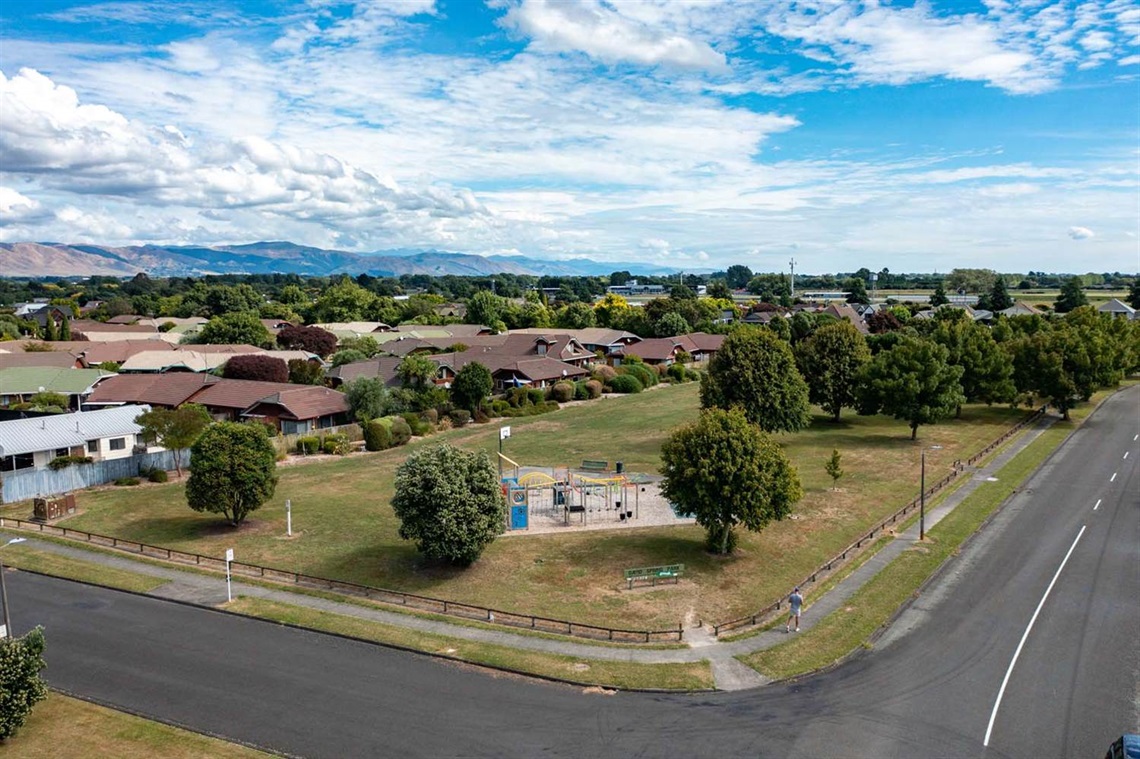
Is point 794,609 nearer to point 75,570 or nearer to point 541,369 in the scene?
point 75,570

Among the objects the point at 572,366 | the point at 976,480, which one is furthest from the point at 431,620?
the point at 572,366

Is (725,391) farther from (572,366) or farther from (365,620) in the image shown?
(572,366)

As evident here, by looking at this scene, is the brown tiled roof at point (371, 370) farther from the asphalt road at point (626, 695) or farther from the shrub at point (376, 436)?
the asphalt road at point (626, 695)

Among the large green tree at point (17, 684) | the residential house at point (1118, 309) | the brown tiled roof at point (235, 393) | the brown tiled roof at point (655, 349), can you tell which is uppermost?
the residential house at point (1118, 309)

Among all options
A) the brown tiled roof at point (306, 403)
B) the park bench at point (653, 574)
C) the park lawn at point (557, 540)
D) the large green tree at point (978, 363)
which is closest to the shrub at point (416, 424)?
the brown tiled roof at point (306, 403)

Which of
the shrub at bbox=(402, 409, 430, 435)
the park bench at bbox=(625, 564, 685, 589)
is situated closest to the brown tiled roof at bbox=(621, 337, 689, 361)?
the shrub at bbox=(402, 409, 430, 435)

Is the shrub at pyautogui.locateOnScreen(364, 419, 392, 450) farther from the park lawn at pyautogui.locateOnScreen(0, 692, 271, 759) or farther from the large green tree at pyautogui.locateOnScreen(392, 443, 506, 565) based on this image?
the park lawn at pyautogui.locateOnScreen(0, 692, 271, 759)
